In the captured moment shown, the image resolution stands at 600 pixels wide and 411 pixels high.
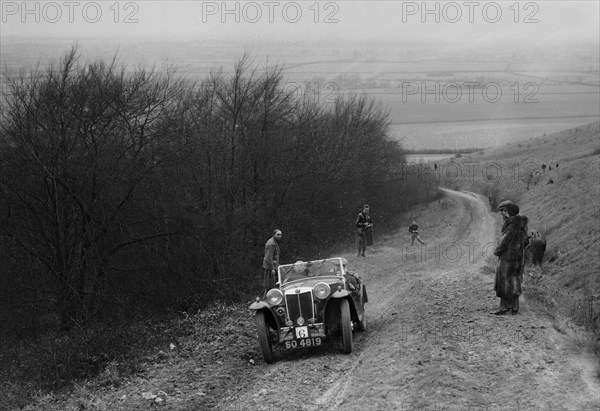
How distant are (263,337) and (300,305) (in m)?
0.93

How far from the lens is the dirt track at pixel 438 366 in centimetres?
1002

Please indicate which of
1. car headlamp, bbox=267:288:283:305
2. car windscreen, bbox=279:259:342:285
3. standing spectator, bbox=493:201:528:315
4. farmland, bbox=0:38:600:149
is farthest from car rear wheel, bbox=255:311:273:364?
farmland, bbox=0:38:600:149

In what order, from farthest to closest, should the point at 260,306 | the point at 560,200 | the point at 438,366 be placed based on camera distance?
the point at 560,200
the point at 260,306
the point at 438,366

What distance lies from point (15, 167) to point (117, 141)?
3188mm

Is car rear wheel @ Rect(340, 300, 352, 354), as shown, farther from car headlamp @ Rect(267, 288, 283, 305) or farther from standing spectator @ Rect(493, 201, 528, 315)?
standing spectator @ Rect(493, 201, 528, 315)

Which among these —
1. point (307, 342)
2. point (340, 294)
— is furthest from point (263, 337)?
point (340, 294)

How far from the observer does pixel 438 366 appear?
11.1m

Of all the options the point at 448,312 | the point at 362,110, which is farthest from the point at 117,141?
the point at 362,110

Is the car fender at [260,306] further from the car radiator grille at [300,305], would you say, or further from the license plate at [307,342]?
the license plate at [307,342]

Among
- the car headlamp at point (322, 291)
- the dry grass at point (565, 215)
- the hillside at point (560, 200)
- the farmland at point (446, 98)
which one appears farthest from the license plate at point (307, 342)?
the farmland at point (446, 98)

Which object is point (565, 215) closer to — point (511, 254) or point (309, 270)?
point (511, 254)

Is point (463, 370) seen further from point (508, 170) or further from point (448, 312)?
point (508, 170)

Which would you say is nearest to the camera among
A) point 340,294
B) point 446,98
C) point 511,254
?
point 340,294

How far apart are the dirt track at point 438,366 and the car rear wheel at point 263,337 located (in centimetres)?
20
